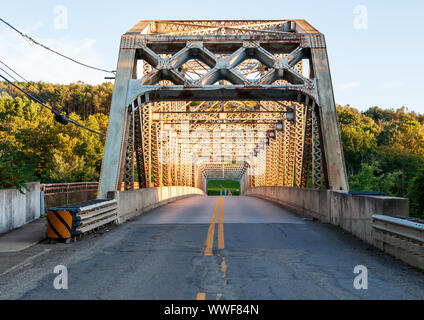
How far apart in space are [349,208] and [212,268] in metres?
5.61

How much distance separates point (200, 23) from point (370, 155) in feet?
265

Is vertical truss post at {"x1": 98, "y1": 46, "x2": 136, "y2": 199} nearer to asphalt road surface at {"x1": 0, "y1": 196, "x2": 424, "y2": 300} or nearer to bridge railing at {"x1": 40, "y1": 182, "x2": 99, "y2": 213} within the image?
asphalt road surface at {"x1": 0, "y1": 196, "x2": 424, "y2": 300}

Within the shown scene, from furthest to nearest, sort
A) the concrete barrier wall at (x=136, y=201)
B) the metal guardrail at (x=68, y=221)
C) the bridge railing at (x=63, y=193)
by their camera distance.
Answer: the bridge railing at (x=63, y=193), the concrete barrier wall at (x=136, y=201), the metal guardrail at (x=68, y=221)

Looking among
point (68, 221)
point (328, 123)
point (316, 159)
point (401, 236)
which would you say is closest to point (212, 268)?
point (401, 236)

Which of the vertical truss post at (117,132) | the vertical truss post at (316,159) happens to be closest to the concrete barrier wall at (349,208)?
the vertical truss post at (316,159)

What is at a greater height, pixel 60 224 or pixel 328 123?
pixel 328 123

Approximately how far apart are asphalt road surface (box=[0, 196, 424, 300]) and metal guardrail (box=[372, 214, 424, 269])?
0.75 feet

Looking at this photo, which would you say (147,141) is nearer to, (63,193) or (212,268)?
(63,193)

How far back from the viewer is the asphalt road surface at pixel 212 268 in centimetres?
553

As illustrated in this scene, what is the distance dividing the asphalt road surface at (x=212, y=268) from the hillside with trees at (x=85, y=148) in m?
6.21

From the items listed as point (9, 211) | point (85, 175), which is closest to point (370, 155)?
point (85, 175)

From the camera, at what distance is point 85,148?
56.4 meters

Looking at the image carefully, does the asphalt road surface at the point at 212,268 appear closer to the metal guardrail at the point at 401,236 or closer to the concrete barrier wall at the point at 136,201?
the metal guardrail at the point at 401,236
